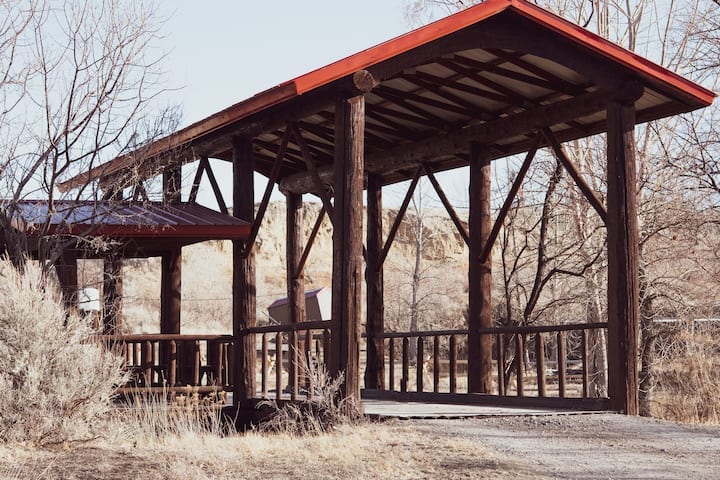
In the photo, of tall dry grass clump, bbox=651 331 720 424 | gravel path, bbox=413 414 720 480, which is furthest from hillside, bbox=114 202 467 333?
gravel path, bbox=413 414 720 480

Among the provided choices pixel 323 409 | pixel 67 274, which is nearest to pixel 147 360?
pixel 67 274

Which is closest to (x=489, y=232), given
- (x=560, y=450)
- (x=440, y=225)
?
(x=560, y=450)

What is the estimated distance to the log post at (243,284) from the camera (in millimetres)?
14070

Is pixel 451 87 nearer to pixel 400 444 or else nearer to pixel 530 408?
pixel 530 408

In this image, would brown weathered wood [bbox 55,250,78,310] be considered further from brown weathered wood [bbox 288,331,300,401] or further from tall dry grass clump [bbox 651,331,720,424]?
tall dry grass clump [bbox 651,331,720,424]

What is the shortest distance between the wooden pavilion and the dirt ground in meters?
1.43

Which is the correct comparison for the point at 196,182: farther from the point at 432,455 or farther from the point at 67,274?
the point at 432,455

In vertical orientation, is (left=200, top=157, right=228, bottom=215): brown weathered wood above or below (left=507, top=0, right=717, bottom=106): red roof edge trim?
below

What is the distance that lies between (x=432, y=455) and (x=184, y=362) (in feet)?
22.3

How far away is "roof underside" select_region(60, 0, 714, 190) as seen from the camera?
11.5 meters

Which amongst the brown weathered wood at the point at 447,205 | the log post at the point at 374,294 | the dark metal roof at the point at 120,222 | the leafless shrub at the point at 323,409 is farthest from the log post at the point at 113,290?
the leafless shrub at the point at 323,409

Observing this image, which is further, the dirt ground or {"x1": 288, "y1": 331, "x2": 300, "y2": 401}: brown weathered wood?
{"x1": 288, "y1": 331, "x2": 300, "y2": 401}: brown weathered wood

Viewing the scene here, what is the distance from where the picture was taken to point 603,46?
11961 mm

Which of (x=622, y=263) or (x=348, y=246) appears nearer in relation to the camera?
(x=348, y=246)
